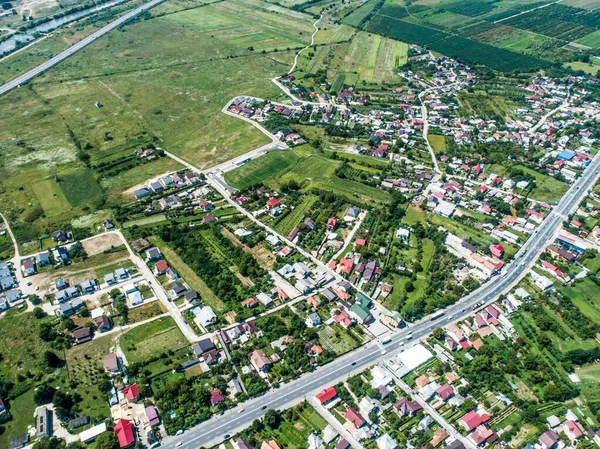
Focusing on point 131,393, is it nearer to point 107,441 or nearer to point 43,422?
point 107,441

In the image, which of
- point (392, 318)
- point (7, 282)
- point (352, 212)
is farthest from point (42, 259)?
point (392, 318)

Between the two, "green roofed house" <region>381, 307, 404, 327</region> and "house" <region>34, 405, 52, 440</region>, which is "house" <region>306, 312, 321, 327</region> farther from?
"house" <region>34, 405, 52, 440</region>

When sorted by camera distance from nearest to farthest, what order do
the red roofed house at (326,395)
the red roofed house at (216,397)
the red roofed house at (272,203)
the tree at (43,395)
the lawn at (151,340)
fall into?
the tree at (43,395), the red roofed house at (216,397), the red roofed house at (326,395), the lawn at (151,340), the red roofed house at (272,203)

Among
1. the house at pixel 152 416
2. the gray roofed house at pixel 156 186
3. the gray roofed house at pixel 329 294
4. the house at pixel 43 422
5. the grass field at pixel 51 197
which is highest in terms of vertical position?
the gray roofed house at pixel 156 186

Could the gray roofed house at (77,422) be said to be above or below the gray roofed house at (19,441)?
above

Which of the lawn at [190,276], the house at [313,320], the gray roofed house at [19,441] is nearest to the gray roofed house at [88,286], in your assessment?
the lawn at [190,276]

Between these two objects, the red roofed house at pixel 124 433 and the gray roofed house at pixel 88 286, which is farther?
the gray roofed house at pixel 88 286

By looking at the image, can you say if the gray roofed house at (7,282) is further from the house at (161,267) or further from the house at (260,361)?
the house at (260,361)

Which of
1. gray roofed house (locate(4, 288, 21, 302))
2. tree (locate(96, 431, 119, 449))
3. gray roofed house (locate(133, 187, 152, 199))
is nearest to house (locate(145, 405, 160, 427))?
tree (locate(96, 431, 119, 449))
